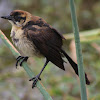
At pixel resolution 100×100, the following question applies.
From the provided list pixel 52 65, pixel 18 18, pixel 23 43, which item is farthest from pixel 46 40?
pixel 52 65

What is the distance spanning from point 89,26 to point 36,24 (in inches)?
98.8

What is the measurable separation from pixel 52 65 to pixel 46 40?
0.72m

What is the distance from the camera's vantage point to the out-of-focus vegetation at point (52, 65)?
8.03ft

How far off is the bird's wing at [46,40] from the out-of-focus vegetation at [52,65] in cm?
48

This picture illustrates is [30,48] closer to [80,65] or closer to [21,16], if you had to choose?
[21,16]

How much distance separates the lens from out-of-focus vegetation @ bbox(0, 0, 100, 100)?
8.03 feet

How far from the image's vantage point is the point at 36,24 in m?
1.89

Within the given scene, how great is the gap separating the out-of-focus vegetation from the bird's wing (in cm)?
48

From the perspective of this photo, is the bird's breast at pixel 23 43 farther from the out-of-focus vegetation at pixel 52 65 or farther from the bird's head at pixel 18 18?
the out-of-focus vegetation at pixel 52 65

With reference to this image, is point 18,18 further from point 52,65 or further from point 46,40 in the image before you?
point 52,65

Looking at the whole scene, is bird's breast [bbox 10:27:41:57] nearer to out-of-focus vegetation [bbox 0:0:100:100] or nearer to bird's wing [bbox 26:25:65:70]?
bird's wing [bbox 26:25:65:70]

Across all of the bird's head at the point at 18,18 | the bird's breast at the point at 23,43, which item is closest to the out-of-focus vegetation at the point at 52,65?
the bird's breast at the point at 23,43

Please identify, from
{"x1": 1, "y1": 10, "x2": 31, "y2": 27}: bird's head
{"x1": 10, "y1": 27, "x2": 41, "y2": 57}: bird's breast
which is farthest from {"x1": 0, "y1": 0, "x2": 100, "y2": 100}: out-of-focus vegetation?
{"x1": 1, "y1": 10, "x2": 31, "y2": 27}: bird's head

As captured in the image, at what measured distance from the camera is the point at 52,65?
248 cm
